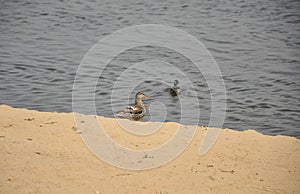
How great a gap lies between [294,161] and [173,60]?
8.99m

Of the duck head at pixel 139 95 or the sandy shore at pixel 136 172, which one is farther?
the duck head at pixel 139 95

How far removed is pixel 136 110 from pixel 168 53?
16.1ft

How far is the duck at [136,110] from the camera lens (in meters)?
11.5

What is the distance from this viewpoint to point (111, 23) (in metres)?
19.7

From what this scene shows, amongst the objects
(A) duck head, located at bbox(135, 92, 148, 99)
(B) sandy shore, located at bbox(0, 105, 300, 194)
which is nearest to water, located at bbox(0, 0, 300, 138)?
(A) duck head, located at bbox(135, 92, 148, 99)

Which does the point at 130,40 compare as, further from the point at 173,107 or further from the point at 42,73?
the point at 173,107

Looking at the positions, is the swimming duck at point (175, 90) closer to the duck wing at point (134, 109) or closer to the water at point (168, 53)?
the water at point (168, 53)

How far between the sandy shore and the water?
3146 mm

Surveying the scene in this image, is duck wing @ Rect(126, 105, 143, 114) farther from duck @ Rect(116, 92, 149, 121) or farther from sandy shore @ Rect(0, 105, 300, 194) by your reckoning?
sandy shore @ Rect(0, 105, 300, 194)

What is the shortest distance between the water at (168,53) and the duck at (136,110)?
26 cm

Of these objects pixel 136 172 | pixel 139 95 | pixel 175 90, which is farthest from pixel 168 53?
pixel 136 172

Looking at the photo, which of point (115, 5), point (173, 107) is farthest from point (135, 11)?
point (173, 107)

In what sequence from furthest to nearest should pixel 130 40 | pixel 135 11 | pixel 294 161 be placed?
pixel 135 11 < pixel 130 40 < pixel 294 161

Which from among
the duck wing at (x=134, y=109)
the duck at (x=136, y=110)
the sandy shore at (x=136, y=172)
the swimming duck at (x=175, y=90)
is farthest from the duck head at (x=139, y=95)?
the sandy shore at (x=136, y=172)
